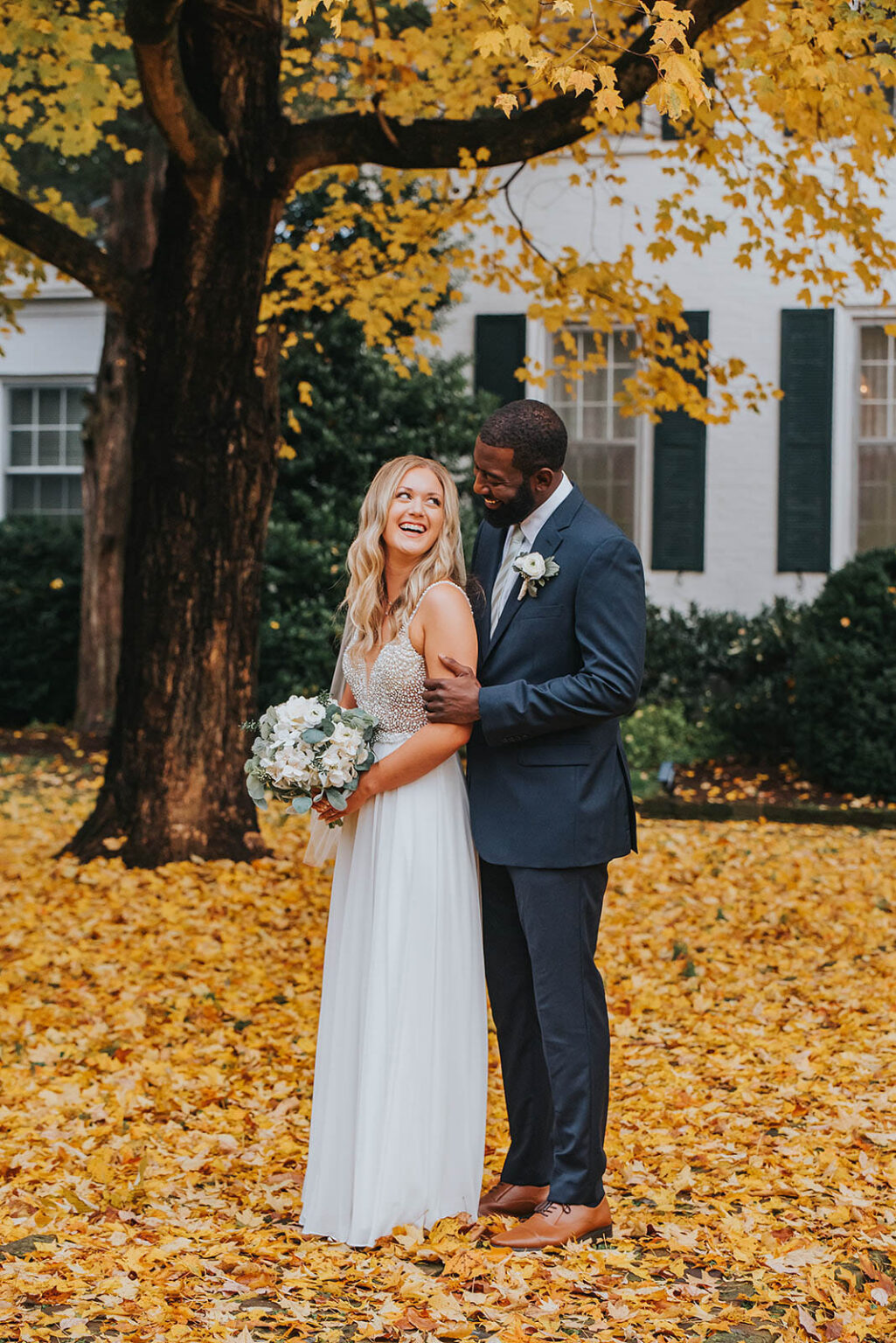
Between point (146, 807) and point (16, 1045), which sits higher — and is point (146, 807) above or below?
above

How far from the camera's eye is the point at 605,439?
1316 centimetres

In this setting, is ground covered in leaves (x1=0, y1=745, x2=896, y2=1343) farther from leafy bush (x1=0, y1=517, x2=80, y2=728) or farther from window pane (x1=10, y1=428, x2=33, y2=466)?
window pane (x1=10, y1=428, x2=33, y2=466)

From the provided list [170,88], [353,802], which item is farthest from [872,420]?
[353,802]

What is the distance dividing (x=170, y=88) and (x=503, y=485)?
3482 millimetres

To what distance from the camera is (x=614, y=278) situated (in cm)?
834

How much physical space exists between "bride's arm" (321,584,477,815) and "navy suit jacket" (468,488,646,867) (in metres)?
0.09

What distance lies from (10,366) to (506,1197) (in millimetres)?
13366

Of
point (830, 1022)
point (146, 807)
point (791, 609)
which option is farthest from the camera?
point (791, 609)

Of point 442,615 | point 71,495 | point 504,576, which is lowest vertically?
point 442,615

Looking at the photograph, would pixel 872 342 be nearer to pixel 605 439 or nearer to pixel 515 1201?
pixel 605 439

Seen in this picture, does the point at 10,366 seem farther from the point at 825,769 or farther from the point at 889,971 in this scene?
the point at 889,971

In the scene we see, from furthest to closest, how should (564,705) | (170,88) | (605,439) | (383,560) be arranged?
(605,439)
(170,88)
(383,560)
(564,705)

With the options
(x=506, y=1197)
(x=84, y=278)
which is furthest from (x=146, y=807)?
(x=506, y=1197)

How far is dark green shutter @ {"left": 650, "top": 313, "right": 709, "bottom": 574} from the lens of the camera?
1271 cm
